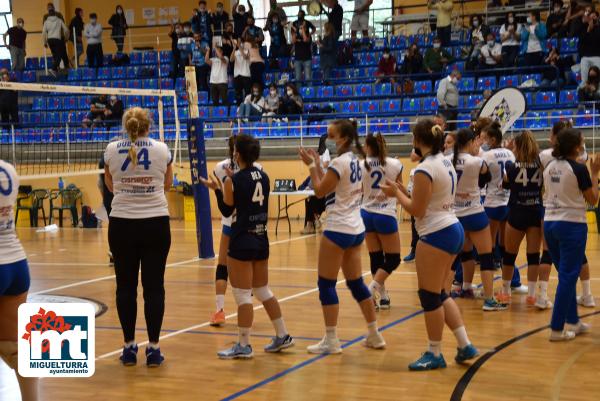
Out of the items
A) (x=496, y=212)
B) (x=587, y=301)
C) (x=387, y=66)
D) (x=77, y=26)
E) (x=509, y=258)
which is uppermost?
(x=77, y=26)

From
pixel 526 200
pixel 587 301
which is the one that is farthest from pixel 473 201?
pixel 587 301

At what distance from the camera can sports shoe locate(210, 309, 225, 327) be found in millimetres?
8336

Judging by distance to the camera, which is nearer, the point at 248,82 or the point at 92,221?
the point at 92,221

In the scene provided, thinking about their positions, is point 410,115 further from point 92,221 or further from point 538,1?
point 92,221

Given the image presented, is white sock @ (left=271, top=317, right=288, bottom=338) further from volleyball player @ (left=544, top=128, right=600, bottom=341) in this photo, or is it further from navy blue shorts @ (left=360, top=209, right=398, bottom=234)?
volleyball player @ (left=544, top=128, right=600, bottom=341)

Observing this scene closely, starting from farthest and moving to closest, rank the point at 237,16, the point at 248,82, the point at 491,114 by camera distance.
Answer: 1. the point at 237,16
2. the point at 248,82
3. the point at 491,114

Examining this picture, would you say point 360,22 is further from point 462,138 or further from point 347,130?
point 347,130

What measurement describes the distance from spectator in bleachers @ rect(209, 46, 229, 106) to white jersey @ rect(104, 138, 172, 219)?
15132mm

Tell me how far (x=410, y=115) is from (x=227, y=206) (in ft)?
42.7

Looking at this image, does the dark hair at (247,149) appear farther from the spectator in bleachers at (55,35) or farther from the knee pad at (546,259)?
the spectator in bleachers at (55,35)

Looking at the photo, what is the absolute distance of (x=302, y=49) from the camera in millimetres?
21406

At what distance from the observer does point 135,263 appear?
668 centimetres

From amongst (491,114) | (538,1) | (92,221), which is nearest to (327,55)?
(538,1)

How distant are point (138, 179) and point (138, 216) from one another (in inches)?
11.0
